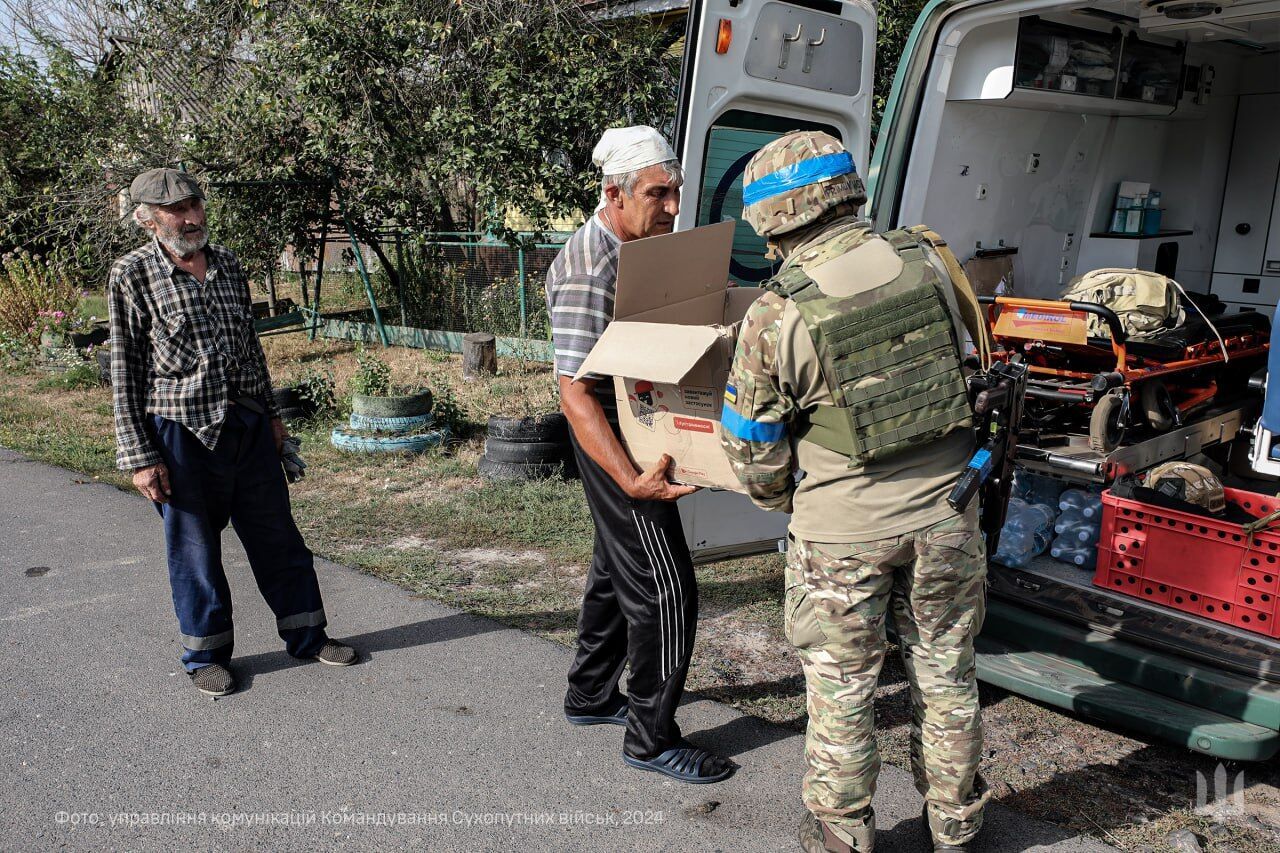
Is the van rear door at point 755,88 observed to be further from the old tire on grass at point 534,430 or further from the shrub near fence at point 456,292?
the shrub near fence at point 456,292

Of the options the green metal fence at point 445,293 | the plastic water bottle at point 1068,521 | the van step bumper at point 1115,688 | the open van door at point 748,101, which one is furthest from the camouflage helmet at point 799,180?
the green metal fence at point 445,293

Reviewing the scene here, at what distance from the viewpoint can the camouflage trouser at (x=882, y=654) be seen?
252 cm

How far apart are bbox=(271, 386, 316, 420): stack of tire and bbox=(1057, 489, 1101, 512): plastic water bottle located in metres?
5.62

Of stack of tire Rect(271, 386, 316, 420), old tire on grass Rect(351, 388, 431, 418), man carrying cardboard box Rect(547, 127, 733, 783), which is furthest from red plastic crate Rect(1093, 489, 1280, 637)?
stack of tire Rect(271, 386, 316, 420)

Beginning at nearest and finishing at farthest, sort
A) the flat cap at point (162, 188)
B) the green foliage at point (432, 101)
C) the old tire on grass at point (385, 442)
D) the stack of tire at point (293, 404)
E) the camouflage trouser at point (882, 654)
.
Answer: the camouflage trouser at point (882, 654) < the flat cap at point (162, 188) < the old tire on grass at point (385, 442) < the stack of tire at point (293, 404) < the green foliage at point (432, 101)

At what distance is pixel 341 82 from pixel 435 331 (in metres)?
2.80

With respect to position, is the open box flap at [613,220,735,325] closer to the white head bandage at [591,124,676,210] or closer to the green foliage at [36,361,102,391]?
the white head bandage at [591,124,676,210]

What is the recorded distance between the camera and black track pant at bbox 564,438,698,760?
2.99 m

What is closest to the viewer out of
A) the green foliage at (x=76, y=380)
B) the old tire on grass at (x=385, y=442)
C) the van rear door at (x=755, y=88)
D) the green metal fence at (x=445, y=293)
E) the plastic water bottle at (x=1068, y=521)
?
the van rear door at (x=755, y=88)

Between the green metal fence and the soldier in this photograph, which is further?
the green metal fence

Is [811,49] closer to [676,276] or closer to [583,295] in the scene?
[676,276]

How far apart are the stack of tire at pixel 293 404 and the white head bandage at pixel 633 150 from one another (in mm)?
5467

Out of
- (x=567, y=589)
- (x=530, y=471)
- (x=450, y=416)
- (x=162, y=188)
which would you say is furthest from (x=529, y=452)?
(x=162, y=188)

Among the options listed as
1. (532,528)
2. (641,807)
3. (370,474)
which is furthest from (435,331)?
(641,807)
